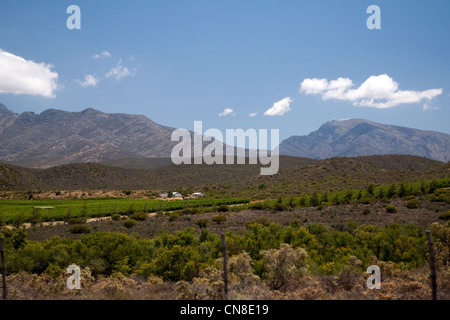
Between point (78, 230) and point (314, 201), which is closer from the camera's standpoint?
point (78, 230)

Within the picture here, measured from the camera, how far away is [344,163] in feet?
271

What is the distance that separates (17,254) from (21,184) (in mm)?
87296

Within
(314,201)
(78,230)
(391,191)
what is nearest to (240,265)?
(78,230)

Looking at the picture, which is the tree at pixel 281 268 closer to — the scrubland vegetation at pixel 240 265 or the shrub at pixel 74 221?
the scrubland vegetation at pixel 240 265

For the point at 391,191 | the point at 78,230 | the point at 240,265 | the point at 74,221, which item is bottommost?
the point at 74,221

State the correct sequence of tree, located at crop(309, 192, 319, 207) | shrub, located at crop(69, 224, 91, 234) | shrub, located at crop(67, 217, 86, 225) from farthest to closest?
tree, located at crop(309, 192, 319, 207), shrub, located at crop(67, 217, 86, 225), shrub, located at crop(69, 224, 91, 234)

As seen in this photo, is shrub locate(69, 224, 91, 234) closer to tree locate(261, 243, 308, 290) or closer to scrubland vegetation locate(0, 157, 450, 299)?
scrubland vegetation locate(0, 157, 450, 299)

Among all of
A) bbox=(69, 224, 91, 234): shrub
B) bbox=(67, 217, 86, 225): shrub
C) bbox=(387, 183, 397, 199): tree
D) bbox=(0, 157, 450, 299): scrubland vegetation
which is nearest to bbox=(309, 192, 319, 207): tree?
bbox=(387, 183, 397, 199): tree

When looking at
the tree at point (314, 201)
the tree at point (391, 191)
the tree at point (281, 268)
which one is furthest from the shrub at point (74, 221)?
the tree at point (391, 191)

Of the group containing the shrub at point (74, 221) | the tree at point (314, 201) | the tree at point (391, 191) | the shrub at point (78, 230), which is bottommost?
the shrub at point (74, 221)

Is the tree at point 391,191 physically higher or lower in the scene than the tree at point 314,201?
higher

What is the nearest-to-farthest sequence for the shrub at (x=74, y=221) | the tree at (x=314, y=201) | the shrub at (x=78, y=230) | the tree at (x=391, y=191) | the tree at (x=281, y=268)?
the tree at (x=281, y=268) < the shrub at (x=78, y=230) < the shrub at (x=74, y=221) < the tree at (x=391, y=191) < the tree at (x=314, y=201)

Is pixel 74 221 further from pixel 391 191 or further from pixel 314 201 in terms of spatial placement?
pixel 391 191
